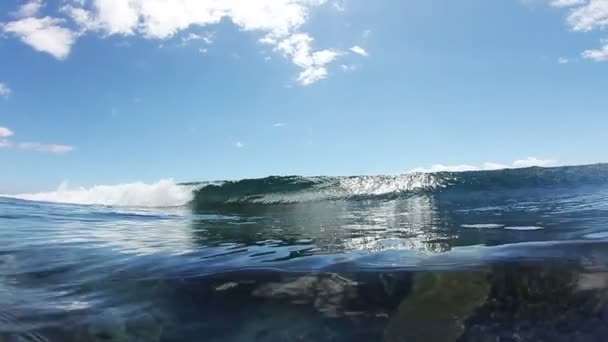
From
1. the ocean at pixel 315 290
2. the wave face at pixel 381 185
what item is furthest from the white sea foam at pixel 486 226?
the wave face at pixel 381 185

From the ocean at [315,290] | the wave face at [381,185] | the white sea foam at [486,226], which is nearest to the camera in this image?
the ocean at [315,290]

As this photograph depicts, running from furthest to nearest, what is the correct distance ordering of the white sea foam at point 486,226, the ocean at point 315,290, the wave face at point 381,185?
1. the wave face at point 381,185
2. the white sea foam at point 486,226
3. the ocean at point 315,290

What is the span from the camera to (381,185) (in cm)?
1677

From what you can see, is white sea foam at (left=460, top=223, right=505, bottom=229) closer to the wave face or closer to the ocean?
the ocean

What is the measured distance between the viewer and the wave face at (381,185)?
15086 mm

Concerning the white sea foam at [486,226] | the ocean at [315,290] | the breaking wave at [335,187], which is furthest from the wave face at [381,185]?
the ocean at [315,290]

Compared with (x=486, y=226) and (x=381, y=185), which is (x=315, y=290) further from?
(x=381, y=185)

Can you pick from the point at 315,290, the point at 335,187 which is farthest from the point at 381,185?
the point at 315,290

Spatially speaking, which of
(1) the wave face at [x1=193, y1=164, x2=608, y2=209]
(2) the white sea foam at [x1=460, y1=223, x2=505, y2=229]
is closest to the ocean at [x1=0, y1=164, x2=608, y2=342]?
(2) the white sea foam at [x1=460, y1=223, x2=505, y2=229]

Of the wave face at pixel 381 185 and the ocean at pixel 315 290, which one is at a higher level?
the wave face at pixel 381 185

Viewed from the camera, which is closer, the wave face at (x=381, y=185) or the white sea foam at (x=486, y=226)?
the white sea foam at (x=486, y=226)

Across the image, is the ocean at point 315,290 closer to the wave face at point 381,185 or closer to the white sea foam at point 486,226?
the white sea foam at point 486,226

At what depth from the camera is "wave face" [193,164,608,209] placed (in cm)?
1509

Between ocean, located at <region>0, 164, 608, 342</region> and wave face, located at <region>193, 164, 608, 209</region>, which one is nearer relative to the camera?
ocean, located at <region>0, 164, 608, 342</region>
